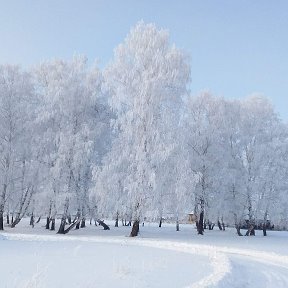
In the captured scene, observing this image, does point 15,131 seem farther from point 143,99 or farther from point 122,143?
point 143,99

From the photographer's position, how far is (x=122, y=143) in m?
34.4

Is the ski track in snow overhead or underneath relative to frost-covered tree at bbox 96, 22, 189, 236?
underneath

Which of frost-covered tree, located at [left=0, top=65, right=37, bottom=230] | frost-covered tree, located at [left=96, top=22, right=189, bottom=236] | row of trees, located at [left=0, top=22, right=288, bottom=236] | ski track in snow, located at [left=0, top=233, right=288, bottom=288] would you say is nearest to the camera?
ski track in snow, located at [left=0, top=233, right=288, bottom=288]

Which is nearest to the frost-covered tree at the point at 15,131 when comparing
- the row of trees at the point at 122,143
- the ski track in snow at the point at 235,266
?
the row of trees at the point at 122,143

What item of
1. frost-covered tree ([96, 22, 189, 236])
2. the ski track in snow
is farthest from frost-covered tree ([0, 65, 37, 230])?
the ski track in snow

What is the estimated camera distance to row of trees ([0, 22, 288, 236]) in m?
32.9

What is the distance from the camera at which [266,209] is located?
156ft

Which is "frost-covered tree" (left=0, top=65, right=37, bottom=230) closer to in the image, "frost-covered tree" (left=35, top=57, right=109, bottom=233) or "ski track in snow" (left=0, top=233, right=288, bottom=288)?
"frost-covered tree" (left=35, top=57, right=109, bottom=233)

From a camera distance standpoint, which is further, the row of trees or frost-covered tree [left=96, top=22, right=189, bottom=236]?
the row of trees

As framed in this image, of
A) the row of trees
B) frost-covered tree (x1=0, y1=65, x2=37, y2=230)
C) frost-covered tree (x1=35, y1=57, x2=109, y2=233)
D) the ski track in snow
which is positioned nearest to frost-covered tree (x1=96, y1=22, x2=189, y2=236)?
the row of trees

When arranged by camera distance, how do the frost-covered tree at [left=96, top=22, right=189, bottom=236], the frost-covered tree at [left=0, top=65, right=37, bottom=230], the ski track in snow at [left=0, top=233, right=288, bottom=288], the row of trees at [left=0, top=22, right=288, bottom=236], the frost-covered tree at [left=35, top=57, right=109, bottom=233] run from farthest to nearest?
the frost-covered tree at [left=0, top=65, right=37, bottom=230] < the frost-covered tree at [left=35, top=57, right=109, bottom=233] < the row of trees at [left=0, top=22, right=288, bottom=236] < the frost-covered tree at [left=96, top=22, right=189, bottom=236] < the ski track in snow at [left=0, top=233, right=288, bottom=288]

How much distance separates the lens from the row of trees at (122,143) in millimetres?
32906

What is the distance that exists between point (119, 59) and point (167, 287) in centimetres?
2691

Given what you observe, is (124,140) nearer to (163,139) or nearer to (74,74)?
(163,139)
